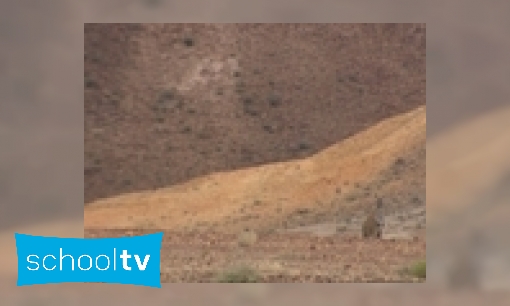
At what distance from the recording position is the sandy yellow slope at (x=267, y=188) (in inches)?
643

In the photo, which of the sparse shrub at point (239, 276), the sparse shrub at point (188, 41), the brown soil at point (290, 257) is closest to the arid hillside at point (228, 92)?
the sparse shrub at point (188, 41)

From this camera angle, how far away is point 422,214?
15.8 meters

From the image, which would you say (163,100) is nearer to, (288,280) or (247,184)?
(247,184)

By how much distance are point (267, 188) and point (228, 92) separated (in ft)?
9.58

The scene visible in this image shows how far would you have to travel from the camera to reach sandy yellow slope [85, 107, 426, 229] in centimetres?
1633

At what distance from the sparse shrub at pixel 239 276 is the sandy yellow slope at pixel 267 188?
14.1ft

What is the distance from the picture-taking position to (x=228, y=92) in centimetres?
1816

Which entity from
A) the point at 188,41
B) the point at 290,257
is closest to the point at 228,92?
the point at 188,41

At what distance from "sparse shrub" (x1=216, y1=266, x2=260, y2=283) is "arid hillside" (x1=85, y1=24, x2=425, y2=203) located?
5.48 metres

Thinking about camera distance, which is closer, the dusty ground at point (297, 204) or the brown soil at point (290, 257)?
the brown soil at point (290, 257)

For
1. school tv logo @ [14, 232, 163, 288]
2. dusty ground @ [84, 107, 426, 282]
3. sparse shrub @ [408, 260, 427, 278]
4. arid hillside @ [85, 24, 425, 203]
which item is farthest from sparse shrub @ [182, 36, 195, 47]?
school tv logo @ [14, 232, 163, 288]

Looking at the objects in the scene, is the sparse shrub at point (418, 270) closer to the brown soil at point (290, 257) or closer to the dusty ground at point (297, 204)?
the brown soil at point (290, 257)

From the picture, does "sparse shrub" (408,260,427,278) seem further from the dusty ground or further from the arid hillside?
the arid hillside

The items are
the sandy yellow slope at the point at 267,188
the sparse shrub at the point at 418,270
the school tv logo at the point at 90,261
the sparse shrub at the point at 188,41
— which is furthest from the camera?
the sparse shrub at the point at 188,41
